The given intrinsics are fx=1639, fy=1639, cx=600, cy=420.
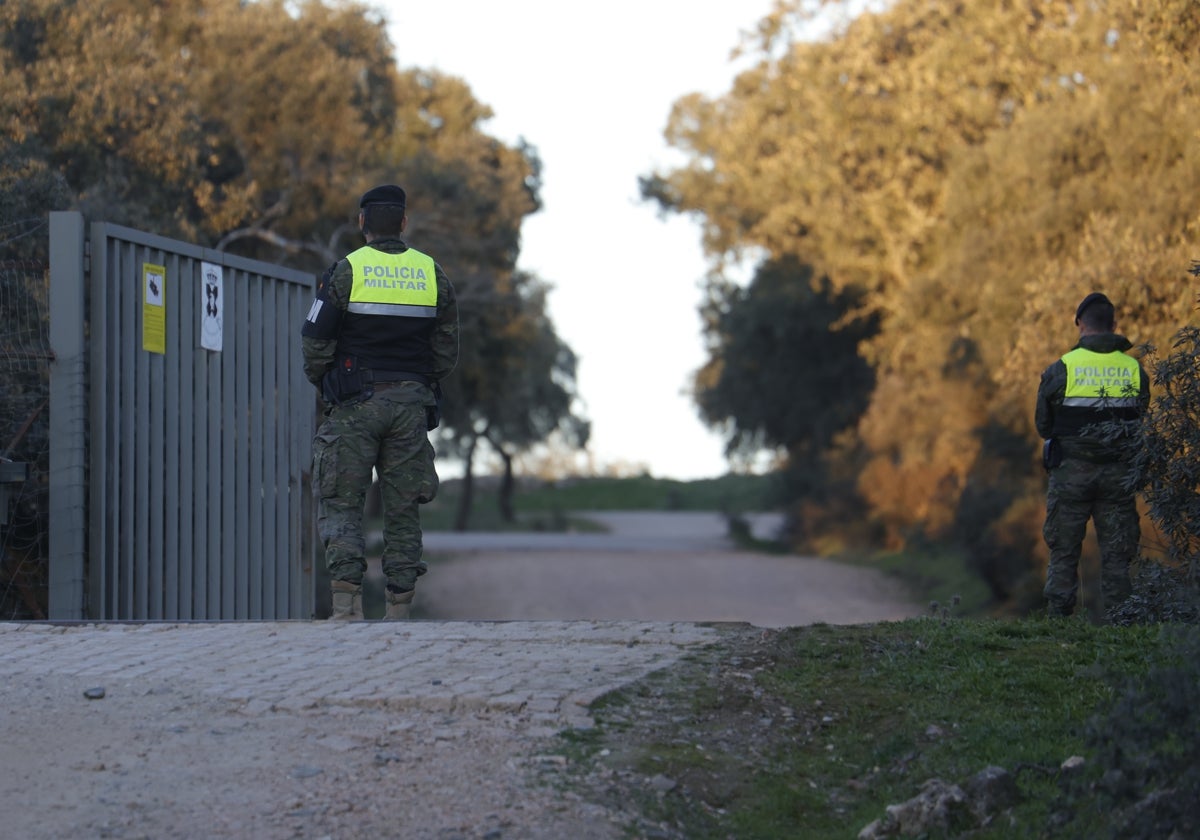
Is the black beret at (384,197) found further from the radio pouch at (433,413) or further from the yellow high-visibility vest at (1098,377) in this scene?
the yellow high-visibility vest at (1098,377)

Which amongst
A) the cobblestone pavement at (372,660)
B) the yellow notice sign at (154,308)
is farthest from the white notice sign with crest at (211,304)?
the cobblestone pavement at (372,660)

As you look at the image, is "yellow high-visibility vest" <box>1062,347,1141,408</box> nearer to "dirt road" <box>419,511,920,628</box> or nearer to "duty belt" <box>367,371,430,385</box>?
"duty belt" <box>367,371,430,385</box>

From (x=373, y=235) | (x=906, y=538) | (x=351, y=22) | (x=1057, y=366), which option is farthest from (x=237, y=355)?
(x=906, y=538)

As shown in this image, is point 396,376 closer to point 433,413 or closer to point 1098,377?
point 433,413

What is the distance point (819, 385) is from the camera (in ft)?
131

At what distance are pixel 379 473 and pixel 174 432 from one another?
213cm

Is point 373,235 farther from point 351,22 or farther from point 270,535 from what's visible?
point 351,22

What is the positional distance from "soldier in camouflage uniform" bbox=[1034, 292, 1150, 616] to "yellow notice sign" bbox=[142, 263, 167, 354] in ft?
17.4

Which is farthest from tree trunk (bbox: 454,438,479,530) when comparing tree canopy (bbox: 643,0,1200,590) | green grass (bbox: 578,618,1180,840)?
green grass (bbox: 578,618,1180,840)

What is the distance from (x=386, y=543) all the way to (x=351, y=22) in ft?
64.4

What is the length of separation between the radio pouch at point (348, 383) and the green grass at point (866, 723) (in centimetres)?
243

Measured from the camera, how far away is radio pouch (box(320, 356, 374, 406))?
26.9ft

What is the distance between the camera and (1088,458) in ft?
31.7

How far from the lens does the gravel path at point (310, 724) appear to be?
507 cm
